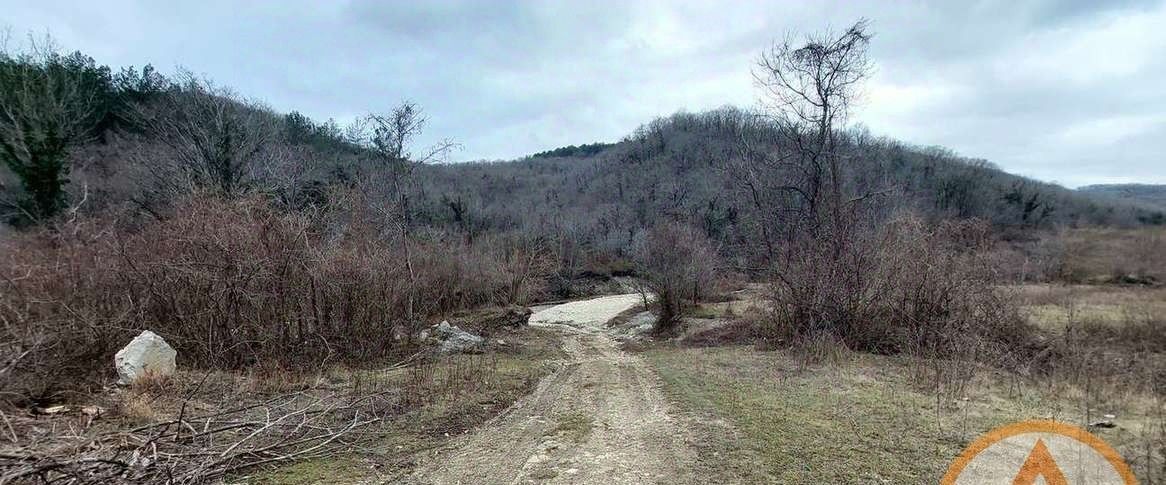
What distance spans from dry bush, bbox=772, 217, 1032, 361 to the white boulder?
1426 cm

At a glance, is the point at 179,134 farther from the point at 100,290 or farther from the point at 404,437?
the point at 404,437

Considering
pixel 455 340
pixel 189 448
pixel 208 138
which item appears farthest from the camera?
pixel 208 138

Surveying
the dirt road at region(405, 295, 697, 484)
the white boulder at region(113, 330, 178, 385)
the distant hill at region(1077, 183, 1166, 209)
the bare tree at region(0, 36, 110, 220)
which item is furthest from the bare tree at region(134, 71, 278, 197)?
the distant hill at region(1077, 183, 1166, 209)

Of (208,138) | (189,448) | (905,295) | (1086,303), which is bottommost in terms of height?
(189,448)

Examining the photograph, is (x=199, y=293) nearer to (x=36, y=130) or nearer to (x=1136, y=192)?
(x=1136, y=192)

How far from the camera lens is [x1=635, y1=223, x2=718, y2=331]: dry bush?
23.7 m

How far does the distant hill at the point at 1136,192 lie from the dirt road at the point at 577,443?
17.5 feet

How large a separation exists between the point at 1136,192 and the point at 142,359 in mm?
14090

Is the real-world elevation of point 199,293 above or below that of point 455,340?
above

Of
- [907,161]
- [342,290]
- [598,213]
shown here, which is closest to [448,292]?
[342,290]

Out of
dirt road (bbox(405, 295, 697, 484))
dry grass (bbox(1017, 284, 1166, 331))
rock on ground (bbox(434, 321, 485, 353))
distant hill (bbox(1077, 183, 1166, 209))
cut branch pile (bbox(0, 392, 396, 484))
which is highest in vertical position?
distant hill (bbox(1077, 183, 1166, 209))

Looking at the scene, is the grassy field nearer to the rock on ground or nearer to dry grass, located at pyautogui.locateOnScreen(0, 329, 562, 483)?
dry grass, located at pyautogui.locateOnScreen(0, 329, 562, 483)

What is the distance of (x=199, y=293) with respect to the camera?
35.2 ft

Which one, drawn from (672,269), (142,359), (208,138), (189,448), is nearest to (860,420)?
(189,448)
